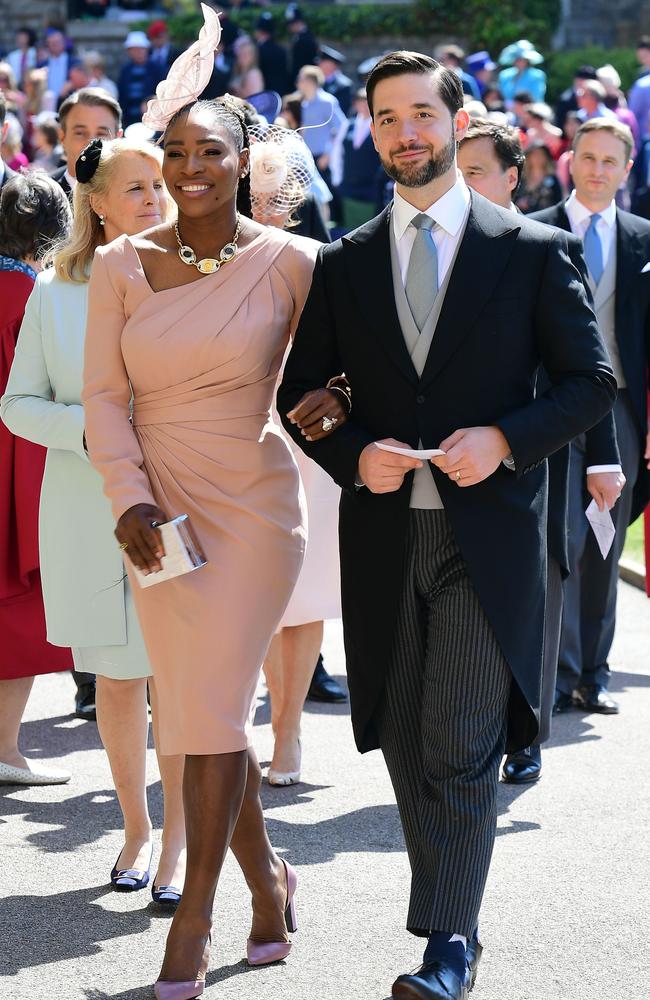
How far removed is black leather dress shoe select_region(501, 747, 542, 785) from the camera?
6.02 m

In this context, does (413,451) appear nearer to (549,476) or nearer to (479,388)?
(479,388)

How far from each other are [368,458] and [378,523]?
227 mm

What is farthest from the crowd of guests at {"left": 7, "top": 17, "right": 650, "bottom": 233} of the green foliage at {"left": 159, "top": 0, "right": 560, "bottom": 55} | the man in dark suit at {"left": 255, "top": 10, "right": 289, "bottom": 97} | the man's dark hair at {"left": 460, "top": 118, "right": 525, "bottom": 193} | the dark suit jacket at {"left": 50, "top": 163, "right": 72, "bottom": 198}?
the man's dark hair at {"left": 460, "top": 118, "right": 525, "bottom": 193}

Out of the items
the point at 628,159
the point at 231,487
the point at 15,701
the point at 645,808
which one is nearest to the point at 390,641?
the point at 231,487

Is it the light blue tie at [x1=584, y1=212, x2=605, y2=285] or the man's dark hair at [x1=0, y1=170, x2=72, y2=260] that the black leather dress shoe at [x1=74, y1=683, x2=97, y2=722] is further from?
the light blue tie at [x1=584, y1=212, x2=605, y2=285]

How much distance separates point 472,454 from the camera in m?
3.75

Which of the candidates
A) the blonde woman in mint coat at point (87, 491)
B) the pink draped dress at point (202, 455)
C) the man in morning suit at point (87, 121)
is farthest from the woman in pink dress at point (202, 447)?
the man in morning suit at point (87, 121)

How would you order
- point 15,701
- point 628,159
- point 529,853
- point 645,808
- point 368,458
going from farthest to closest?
1. point 628,159
2. point 15,701
3. point 645,808
4. point 529,853
5. point 368,458

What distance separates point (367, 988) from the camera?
408 cm

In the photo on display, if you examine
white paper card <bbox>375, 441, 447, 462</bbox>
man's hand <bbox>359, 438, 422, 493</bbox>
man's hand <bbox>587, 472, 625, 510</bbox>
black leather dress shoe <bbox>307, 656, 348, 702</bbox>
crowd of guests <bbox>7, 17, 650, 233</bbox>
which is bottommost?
black leather dress shoe <bbox>307, 656, 348, 702</bbox>

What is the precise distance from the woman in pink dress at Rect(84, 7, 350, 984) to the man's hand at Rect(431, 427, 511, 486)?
0.55 meters

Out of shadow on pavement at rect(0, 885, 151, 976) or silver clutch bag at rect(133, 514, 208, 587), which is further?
shadow on pavement at rect(0, 885, 151, 976)

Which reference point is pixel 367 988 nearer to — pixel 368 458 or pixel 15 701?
pixel 368 458

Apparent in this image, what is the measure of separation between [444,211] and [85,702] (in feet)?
12.5
